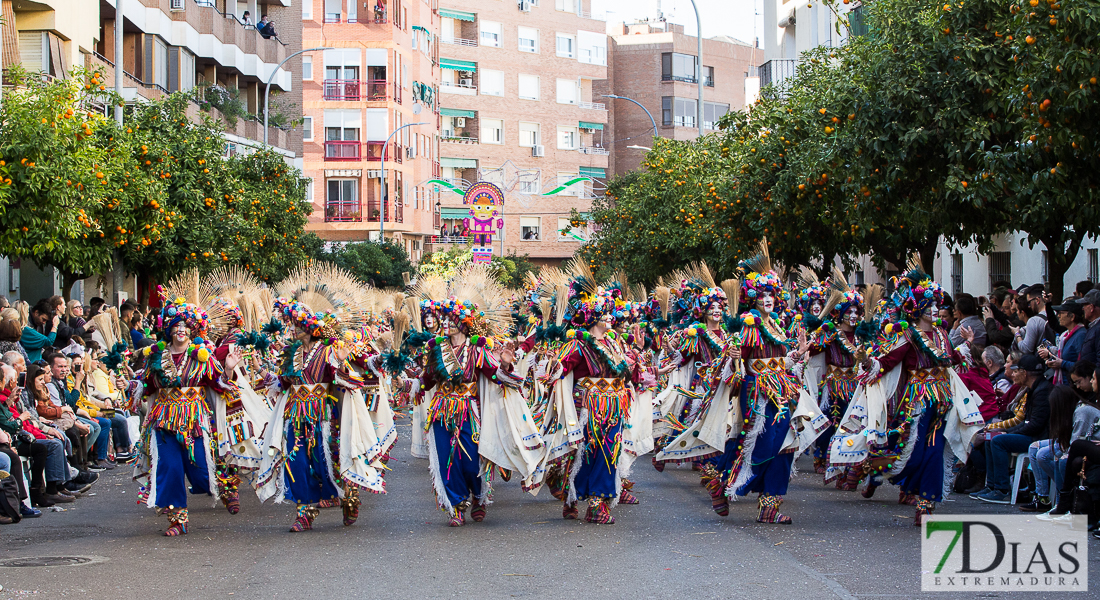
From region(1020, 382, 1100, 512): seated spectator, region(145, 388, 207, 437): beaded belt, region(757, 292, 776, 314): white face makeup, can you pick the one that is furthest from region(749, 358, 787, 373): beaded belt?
region(145, 388, 207, 437): beaded belt

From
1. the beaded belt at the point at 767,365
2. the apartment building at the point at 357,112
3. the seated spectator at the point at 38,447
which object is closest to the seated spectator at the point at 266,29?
the apartment building at the point at 357,112

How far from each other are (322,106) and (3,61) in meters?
38.5

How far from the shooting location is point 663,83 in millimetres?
77500

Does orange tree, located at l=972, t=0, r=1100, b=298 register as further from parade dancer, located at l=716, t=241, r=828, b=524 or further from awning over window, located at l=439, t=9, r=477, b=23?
awning over window, located at l=439, t=9, r=477, b=23

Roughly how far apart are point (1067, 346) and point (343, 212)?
174ft

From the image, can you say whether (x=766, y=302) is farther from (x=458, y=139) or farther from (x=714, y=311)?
(x=458, y=139)

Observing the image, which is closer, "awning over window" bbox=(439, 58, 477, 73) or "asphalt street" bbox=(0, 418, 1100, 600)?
"asphalt street" bbox=(0, 418, 1100, 600)

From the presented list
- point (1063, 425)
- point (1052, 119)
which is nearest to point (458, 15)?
point (1052, 119)

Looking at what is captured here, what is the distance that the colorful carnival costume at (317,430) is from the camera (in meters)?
10.5

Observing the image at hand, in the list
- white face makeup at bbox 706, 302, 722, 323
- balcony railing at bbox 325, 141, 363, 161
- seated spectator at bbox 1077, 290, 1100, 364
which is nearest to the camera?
seated spectator at bbox 1077, 290, 1100, 364

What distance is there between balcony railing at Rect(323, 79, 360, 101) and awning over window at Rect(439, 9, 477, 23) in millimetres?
9288

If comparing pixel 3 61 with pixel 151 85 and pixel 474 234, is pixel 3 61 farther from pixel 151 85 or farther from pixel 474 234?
pixel 474 234

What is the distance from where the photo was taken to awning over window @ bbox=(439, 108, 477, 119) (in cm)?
7069

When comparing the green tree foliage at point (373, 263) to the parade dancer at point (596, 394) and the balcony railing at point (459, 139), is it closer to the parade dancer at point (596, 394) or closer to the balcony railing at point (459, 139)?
the balcony railing at point (459, 139)
